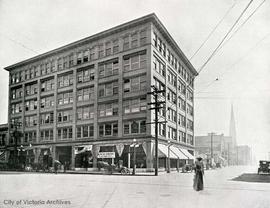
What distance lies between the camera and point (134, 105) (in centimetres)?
4081

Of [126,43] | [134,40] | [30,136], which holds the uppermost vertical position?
[134,40]

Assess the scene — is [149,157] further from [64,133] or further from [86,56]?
[86,56]

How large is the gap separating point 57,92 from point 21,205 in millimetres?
40635

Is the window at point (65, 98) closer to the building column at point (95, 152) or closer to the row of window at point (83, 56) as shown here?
the row of window at point (83, 56)

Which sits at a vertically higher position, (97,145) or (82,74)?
(82,74)

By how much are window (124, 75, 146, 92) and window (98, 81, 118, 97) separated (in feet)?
5.21

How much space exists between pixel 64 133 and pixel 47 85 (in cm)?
849

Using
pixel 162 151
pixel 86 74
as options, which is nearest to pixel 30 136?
pixel 86 74

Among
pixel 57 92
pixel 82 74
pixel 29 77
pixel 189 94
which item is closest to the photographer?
pixel 82 74

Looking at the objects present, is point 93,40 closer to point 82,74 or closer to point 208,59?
point 82,74

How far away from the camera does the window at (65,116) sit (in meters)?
47.8

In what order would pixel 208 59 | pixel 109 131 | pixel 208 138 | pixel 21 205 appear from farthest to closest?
pixel 208 138, pixel 109 131, pixel 208 59, pixel 21 205

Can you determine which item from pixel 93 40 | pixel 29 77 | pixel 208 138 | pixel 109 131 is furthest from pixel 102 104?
pixel 208 138

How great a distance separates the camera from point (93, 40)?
44812mm
